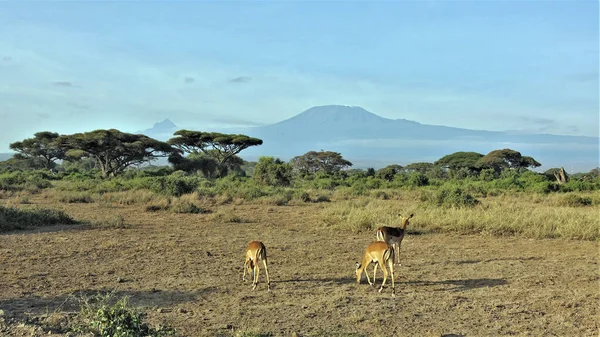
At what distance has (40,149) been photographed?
50938mm

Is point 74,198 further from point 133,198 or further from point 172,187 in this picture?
point 172,187

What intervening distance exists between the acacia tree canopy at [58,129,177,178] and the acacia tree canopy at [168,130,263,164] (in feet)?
12.9

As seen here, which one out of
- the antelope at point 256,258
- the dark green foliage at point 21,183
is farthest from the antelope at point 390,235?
the dark green foliage at point 21,183

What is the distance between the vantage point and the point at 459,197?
652 inches

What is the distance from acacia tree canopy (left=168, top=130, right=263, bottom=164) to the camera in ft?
151

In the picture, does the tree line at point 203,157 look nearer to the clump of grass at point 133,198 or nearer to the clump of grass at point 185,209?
the clump of grass at point 133,198

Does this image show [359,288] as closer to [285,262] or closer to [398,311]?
[398,311]

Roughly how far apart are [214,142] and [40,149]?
2029 centimetres

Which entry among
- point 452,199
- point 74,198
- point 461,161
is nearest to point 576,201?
point 452,199

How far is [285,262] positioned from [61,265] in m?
4.26

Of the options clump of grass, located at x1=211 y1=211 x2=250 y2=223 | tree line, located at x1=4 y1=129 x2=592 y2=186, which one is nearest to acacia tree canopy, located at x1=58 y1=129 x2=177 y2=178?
tree line, located at x1=4 y1=129 x2=592 y2=186

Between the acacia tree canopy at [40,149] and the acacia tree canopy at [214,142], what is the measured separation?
38.9ft

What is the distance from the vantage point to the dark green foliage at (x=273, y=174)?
33438mm

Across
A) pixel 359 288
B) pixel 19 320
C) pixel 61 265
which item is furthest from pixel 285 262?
pixel 19 320
